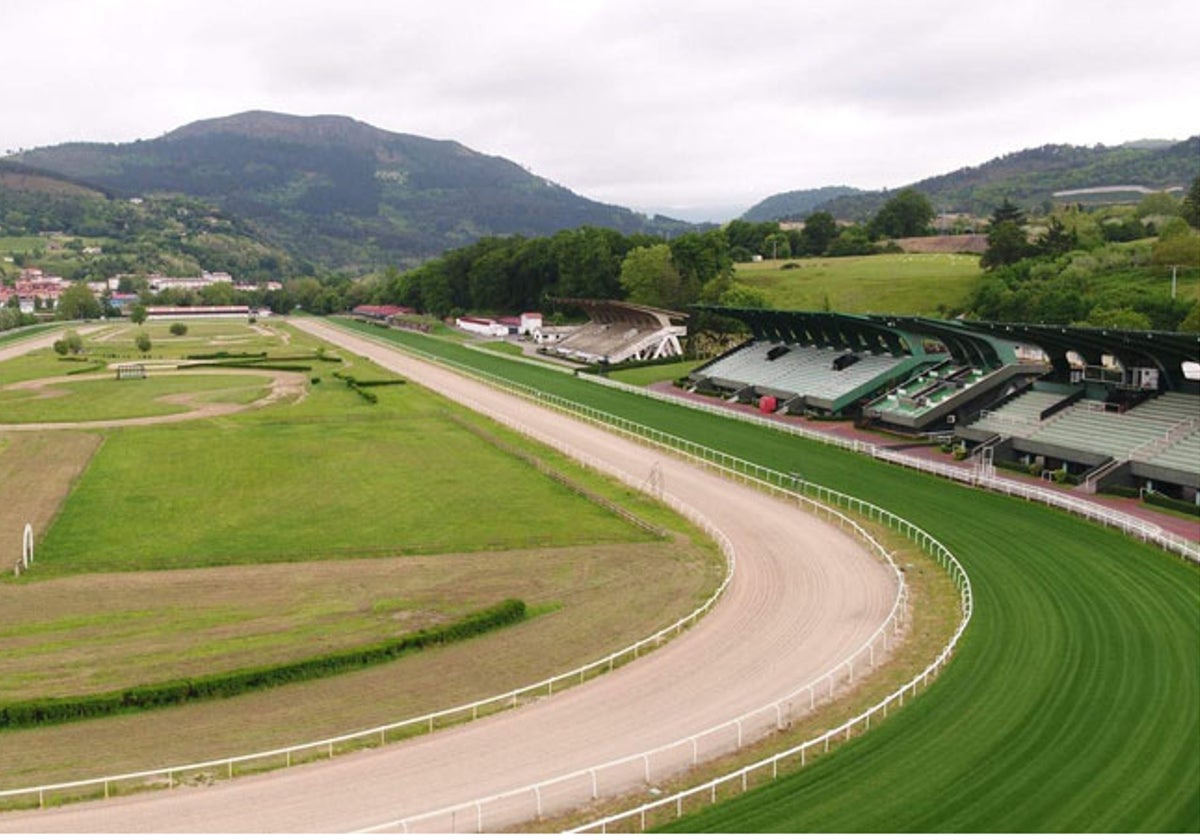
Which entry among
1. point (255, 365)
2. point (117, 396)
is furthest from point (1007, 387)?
point (255, 365)

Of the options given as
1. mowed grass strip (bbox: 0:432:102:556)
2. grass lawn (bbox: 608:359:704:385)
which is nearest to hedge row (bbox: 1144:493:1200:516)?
mowed grass strip (bbox: 0:432:102:556)

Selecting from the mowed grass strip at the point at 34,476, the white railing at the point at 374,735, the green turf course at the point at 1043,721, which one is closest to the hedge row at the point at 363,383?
the mowed grass strip at the point at 34,476

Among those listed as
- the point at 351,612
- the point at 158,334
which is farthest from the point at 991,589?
the point at 158,334

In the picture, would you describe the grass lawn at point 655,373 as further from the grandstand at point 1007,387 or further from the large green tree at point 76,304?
the large green tree at point 76,304

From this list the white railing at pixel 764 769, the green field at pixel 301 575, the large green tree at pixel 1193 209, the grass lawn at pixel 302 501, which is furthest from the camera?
the large green tree at pixel 1193 209

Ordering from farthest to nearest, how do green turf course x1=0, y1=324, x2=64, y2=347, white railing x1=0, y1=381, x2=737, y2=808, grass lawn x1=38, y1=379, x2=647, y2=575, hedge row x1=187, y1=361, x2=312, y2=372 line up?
green turf course x1=0, y1=324, x2=64, y2=347 < hedge row x1=187, y1=361, x2=312, y2=372 < grass lawn x1=38, y1=379, x2=647, y2=575 < white railing x1=0, y1=381, x2=737, y2=808

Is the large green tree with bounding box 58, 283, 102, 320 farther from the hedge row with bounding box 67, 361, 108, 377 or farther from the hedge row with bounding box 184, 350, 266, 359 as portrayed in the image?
the hedge row with bounding box 67, 361, 108, 377
